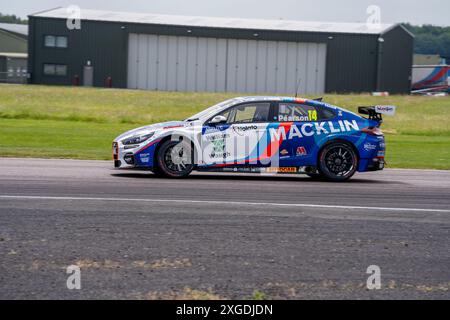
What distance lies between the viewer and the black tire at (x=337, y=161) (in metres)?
14.5

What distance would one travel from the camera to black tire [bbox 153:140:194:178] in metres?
14.0

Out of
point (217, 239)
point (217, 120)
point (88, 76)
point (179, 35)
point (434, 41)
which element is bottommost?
point (217, 239)

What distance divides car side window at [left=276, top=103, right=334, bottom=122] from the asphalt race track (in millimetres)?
1630

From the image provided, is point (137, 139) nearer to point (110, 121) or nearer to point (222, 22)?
point (110, 121)

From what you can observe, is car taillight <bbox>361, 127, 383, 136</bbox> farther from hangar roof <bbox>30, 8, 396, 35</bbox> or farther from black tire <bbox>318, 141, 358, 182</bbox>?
hangar roof <bbox>30, 8, 396, 35</bbox>

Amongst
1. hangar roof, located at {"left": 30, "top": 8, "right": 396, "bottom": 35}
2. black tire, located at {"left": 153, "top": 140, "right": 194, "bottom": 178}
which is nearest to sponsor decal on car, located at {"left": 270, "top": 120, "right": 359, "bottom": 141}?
black tire, located at {"left": 153, "top": 140, "right": 194, "bottom": 178}

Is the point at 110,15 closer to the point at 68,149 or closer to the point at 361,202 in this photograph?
the point at 68,149

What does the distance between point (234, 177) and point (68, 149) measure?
6.46 meters

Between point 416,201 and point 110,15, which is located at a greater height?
point 110,15

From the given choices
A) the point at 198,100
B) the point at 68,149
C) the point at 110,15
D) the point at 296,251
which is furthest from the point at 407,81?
the point at 296,251

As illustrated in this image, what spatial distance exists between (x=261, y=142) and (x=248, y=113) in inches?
21.4

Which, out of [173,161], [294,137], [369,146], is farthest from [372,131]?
[173,161]

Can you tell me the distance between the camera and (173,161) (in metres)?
14.0
